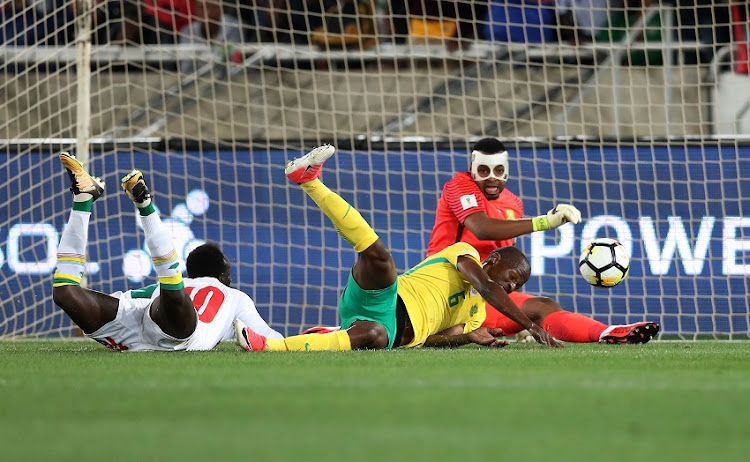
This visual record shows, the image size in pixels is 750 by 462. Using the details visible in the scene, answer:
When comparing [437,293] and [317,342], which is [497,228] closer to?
[437,293]

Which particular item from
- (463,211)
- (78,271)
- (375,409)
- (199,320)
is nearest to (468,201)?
(463,211)

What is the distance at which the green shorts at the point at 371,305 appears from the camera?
561 cm

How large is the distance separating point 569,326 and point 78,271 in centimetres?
292

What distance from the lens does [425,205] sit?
29.2ft

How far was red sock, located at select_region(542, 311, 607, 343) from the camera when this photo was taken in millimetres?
6652

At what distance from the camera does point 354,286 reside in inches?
222

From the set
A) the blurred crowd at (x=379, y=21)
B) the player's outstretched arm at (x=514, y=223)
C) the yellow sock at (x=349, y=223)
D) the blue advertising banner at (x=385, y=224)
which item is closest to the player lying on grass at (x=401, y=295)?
the yellow sock at (x=349, y=223)

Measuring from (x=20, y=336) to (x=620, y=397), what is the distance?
5924mm

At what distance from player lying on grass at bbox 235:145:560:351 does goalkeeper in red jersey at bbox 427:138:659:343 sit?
1.21 ft

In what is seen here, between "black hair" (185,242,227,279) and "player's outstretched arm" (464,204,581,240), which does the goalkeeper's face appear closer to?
"player's outstretched arm" (464,204,581,240)

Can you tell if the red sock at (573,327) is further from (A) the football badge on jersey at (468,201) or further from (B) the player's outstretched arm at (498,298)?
(A) the football badge on jersey at (468,201)

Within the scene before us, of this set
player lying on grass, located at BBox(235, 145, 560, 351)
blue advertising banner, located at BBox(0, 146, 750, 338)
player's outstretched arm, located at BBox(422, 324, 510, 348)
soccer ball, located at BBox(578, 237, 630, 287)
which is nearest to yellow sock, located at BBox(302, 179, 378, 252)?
player lying on grass, located at BBox(235, 145, 560, 351)

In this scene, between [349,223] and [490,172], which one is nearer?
[349,223]

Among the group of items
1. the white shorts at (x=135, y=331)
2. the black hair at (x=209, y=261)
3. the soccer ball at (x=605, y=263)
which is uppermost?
the black hair at (x=209, y=261)
